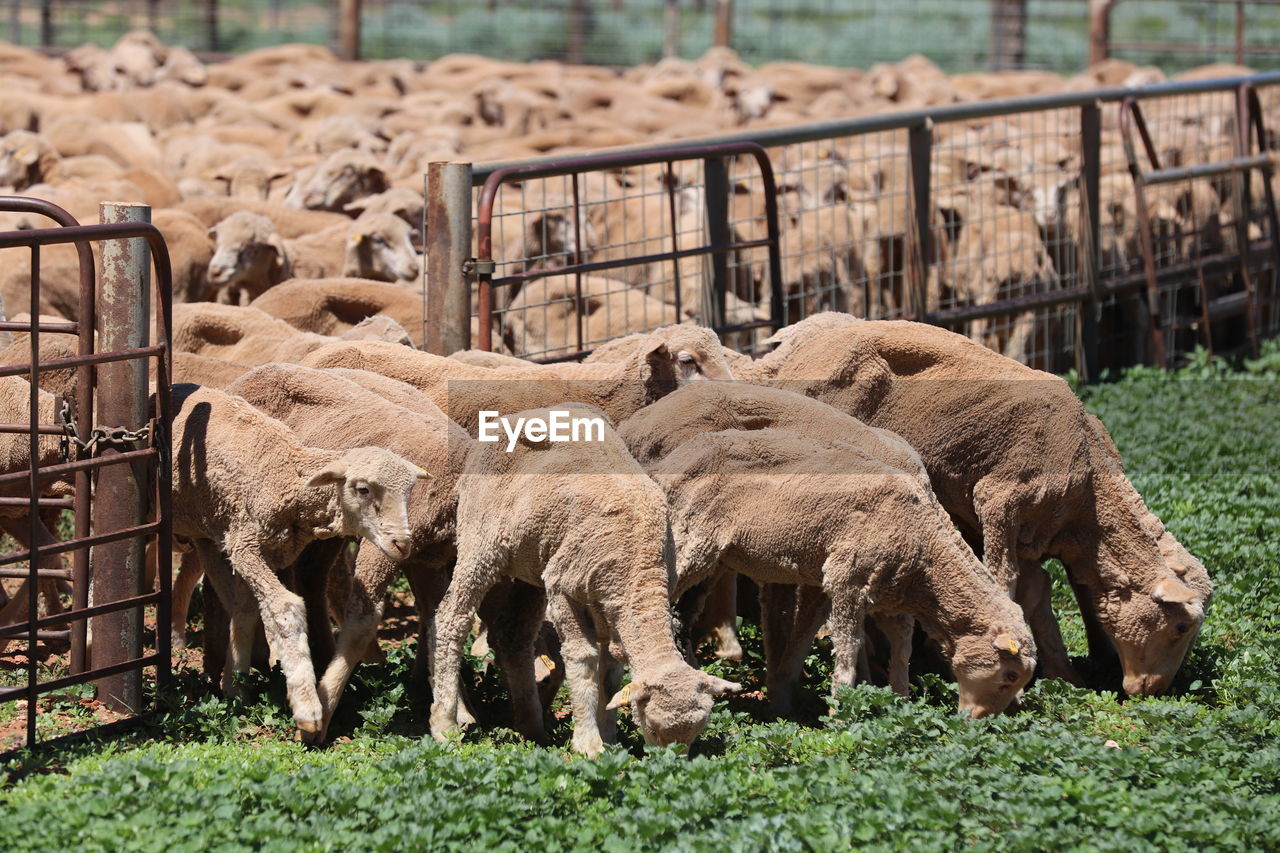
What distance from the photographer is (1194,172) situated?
45.1 feet

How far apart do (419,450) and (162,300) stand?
1.19 meters

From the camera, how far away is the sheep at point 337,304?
35.8 ft

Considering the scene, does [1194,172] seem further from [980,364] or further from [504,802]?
[504,802]

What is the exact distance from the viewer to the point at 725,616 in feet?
25.7

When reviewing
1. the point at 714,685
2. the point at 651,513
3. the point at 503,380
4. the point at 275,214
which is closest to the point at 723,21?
the point at 275,214

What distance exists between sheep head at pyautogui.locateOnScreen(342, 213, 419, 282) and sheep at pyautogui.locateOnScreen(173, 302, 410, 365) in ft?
9.83

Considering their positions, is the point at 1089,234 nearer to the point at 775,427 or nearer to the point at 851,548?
the point at 775,427

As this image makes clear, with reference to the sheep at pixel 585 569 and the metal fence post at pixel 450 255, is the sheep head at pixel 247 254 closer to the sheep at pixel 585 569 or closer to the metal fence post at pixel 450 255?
the metal fence post at pixel 450 255

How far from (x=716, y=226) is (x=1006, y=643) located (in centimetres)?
495

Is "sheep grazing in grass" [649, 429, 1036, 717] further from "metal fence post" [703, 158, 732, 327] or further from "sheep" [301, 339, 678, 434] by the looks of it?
"metal fence post" [703, 158, 732, 327]

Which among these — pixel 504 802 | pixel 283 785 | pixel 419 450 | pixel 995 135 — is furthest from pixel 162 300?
pixel 995 135

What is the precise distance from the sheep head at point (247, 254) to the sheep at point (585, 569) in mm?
6584

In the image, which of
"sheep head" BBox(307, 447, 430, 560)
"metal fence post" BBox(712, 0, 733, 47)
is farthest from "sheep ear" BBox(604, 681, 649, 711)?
"metal fence post" BBox(712, 0, 733, 47)

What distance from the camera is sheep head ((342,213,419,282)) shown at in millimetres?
12883
